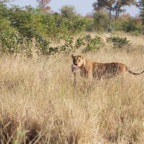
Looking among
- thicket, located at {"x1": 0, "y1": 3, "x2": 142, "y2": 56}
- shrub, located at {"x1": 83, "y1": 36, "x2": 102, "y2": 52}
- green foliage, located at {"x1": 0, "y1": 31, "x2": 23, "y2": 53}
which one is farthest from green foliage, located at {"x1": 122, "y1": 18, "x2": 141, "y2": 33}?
green foliage, located at {"x1": 0, "y1": 31, "x2": 23, "y2": 53}

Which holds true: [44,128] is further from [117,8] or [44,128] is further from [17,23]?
[117,8]

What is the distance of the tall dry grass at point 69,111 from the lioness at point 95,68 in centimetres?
79

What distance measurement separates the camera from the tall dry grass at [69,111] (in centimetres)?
422

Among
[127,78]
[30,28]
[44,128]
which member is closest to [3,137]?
[44,128]

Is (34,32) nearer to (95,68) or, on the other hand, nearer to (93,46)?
(93,46)

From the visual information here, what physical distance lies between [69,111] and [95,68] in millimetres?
3728

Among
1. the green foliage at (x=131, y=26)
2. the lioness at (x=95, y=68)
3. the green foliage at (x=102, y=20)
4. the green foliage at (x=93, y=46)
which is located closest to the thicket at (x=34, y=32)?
the green foliage at (x=93, y=46)

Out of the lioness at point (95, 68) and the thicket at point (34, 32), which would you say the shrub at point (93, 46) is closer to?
the thicket at point (34, 32)

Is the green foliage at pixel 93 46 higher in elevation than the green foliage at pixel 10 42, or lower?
lower

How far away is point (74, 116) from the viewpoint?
14.3ft

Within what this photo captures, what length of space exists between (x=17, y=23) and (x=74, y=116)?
9418mm

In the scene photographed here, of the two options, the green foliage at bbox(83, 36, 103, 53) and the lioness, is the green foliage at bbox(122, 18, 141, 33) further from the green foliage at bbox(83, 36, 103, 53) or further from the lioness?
the lioness

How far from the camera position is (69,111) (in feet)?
14.5

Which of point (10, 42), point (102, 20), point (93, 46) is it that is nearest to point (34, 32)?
point (93, 46)
